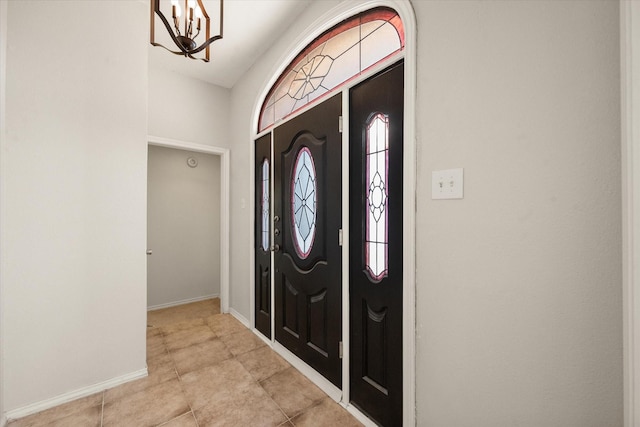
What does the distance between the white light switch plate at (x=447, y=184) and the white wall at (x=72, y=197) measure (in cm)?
208

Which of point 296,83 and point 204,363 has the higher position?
point 296,83

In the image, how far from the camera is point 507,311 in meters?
0.99

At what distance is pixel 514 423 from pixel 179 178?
398 cm

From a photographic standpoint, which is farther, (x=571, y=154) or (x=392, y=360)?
(x=392, y=360)

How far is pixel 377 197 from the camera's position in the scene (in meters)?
1.50

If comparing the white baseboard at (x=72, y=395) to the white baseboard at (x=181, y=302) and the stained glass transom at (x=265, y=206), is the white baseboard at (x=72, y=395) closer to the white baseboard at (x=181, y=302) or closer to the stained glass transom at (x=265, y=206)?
Result: the stained glass transom at (x=265, y=206)

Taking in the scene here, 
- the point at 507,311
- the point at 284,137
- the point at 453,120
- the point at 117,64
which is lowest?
the point at 507,311

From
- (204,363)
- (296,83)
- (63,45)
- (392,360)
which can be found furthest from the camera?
(296,83)

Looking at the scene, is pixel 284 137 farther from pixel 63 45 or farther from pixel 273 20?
pixel 63 45

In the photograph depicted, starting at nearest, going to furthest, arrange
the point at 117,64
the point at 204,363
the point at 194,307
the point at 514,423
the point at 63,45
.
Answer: the point at 514,423 → the point at 63,45 → the point at 117,64 → the point at 204,363 → the point at 194,307

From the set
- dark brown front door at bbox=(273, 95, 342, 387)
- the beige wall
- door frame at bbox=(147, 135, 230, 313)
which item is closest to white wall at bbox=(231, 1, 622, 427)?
the beige wall

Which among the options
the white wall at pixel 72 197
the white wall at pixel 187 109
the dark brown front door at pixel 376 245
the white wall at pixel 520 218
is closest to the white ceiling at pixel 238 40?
the white wall at pixel 187 109

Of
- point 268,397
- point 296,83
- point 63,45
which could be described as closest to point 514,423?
point 268,397

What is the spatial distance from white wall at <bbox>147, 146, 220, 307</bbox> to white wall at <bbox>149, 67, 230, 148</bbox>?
0.72 meters
